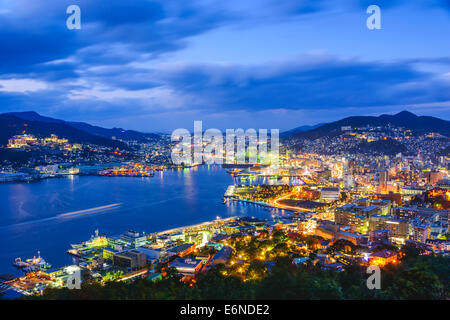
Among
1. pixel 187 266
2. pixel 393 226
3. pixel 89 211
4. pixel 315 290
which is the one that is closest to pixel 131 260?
pixel 187 266

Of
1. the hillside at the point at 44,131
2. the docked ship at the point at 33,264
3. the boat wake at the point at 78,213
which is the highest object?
the hillside at the point at 44,131

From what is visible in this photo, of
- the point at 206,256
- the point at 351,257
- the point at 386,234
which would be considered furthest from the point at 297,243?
the point at 386,234

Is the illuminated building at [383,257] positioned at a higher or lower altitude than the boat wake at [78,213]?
higher

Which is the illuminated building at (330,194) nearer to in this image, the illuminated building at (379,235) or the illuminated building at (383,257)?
the illuminated building at (379,235)

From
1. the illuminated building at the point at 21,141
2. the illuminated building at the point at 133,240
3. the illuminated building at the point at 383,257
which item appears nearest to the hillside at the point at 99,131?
the illuminated building at the point at 21,141

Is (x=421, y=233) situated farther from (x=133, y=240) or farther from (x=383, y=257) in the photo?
(x=133, y=240)

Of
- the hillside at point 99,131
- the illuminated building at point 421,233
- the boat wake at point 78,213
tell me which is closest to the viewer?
the illuminated building at point 421,233
